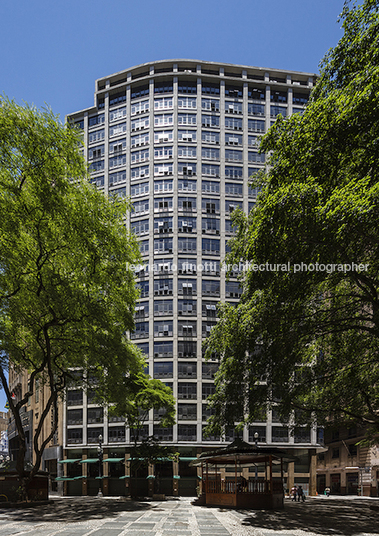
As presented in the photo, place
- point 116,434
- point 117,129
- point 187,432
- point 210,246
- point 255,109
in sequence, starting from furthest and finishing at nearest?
1. point 117,129
2. point 255,109
3. point 210,246
4. point 116,434
5. point 187,432

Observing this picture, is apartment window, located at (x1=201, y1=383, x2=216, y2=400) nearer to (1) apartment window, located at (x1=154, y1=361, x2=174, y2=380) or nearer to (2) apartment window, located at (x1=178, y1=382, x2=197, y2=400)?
(2) apartment window, located at (x1=178, y1=382, x2=197, y2=400)

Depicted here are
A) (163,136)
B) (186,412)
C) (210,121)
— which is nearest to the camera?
(186,412)

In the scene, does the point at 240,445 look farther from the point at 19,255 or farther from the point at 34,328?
the point at 19,255

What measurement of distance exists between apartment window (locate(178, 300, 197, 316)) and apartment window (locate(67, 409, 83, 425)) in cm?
1861

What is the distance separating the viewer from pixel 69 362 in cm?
2694

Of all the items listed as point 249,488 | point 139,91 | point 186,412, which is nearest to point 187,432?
point 186,412

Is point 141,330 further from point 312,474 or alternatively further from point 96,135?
point 96,135

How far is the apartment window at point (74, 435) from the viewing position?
61.9 m

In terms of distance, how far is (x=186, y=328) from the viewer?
62.3 meters

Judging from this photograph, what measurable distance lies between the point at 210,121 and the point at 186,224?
52.6ft

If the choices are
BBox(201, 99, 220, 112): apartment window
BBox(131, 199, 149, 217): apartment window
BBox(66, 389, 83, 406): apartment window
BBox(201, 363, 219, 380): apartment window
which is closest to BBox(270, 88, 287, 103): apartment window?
BBox(201, 99, 220, 112): apartment window

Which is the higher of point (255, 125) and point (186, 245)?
point (255, 125)

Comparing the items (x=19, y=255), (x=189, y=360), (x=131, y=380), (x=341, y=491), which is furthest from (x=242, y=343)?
(x=341, y=491)

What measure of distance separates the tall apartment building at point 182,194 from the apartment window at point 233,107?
0.15m
